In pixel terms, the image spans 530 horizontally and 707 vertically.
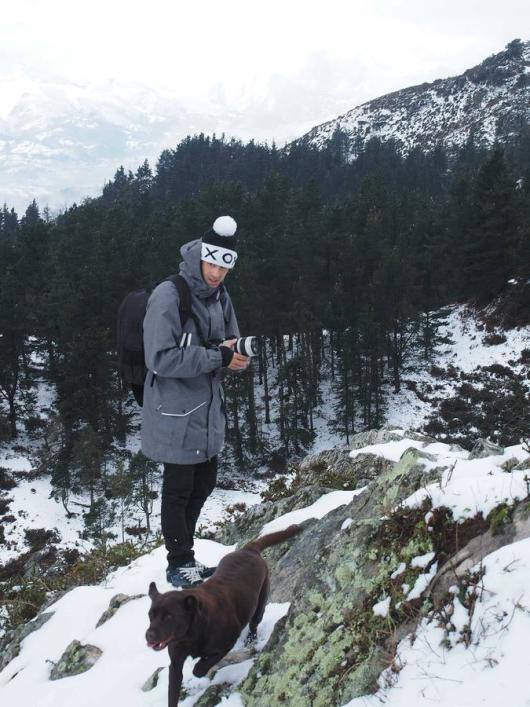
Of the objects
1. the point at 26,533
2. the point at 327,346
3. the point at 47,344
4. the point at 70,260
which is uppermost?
the point at 70,260

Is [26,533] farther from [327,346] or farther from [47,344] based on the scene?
[327,346]

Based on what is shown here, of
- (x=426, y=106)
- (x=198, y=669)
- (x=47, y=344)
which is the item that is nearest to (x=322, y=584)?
(x=198, y=669)

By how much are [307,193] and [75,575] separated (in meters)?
45.9

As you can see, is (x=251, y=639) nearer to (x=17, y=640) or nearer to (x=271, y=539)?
(x=271, y=539)

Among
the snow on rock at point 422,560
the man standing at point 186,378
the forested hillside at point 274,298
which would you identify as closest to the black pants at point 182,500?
the man standing at point 186,378

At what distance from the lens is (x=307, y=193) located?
48.4 m

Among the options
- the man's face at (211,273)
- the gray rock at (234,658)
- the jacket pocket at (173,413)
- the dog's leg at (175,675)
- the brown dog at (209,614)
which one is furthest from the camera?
the man's face at (211,273)

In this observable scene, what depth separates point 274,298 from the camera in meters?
40.8

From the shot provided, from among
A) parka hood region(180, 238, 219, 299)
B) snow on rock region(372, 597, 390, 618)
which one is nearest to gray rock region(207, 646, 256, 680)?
snow on rock region(372, 597, 390, 618)

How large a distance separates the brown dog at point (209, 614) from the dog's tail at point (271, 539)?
26 cm

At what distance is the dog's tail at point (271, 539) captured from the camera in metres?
3.83

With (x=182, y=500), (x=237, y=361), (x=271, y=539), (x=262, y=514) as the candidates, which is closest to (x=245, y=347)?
(x=237, y=361)

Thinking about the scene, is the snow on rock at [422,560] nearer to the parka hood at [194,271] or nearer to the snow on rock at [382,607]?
the snow on rock at [382,607]

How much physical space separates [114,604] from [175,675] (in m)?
2.33
